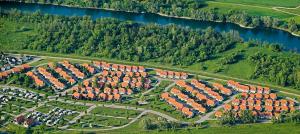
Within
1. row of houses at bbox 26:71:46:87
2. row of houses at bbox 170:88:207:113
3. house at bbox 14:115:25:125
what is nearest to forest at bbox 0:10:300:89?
row of houses at bbox 26:71:46:87

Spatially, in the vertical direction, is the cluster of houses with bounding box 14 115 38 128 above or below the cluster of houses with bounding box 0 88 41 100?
below

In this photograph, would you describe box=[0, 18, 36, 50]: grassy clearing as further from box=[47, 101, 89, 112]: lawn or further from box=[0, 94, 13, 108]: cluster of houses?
box=[47, 101, 89, 112]: lawn

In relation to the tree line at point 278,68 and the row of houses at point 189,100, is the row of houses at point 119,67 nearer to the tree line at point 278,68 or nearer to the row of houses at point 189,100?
the row of houses at point 189,100

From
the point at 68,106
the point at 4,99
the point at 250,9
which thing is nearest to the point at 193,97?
the point at 68,106

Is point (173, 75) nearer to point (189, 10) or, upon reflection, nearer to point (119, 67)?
point (119, 67)

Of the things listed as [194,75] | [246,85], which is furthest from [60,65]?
[246,85]

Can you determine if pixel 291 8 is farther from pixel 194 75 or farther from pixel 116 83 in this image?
pixel 116 83
